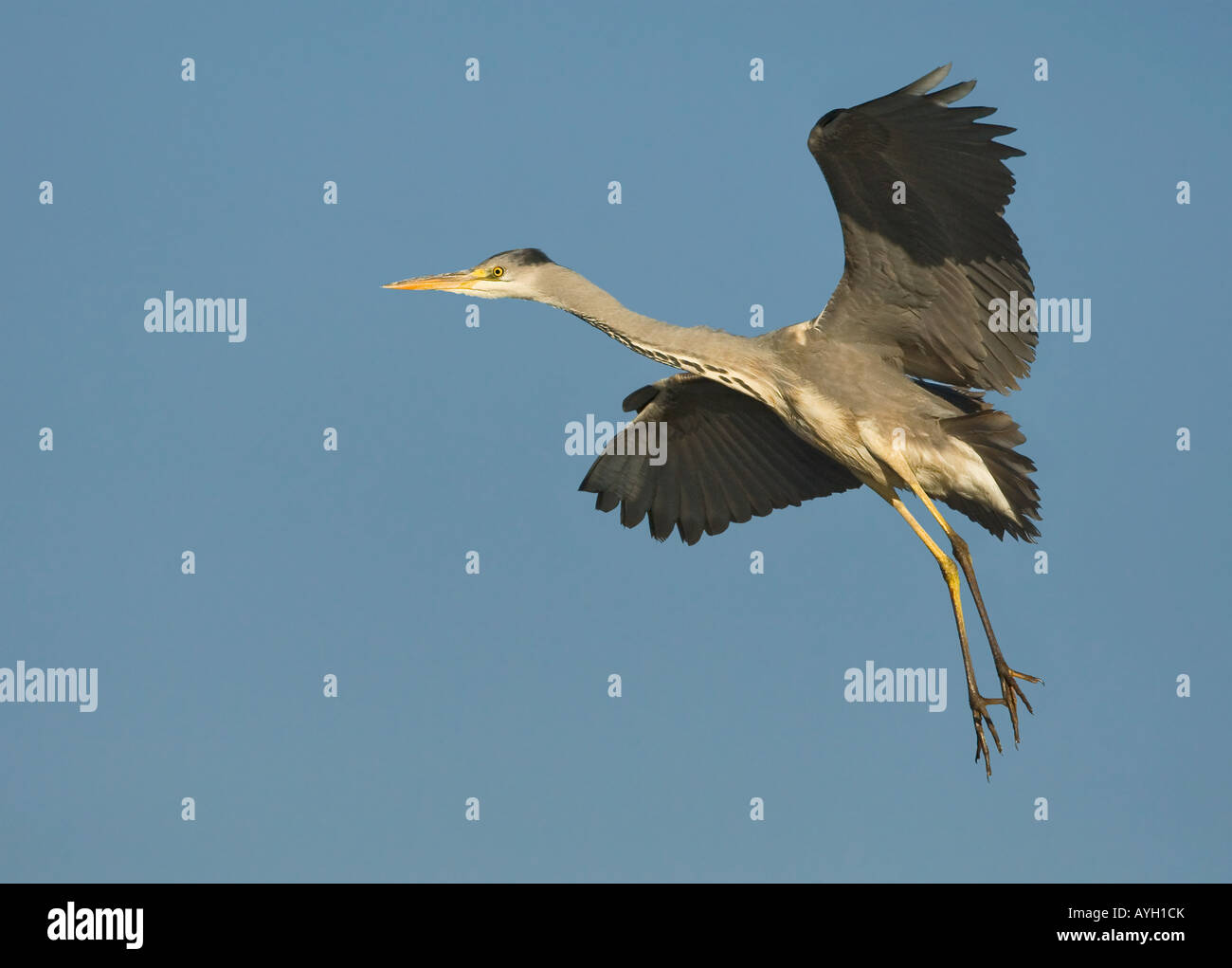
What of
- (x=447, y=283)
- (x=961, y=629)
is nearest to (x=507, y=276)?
(x=447, y=283)

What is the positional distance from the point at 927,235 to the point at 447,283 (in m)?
3.89

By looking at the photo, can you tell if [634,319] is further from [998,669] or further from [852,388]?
[998,669]

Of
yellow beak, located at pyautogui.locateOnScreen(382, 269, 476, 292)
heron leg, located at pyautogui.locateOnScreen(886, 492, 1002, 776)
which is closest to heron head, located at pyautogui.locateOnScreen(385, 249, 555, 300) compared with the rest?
yellow beak, located at pyautogui.locateOnScreen(382, 269, 476, 292)

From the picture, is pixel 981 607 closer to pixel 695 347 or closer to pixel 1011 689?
pixel 1011 689

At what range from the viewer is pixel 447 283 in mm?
13250

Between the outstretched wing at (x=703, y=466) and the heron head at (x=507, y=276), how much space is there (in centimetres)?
173

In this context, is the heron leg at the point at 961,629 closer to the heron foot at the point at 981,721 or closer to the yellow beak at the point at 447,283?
the heron foot at the point at 981,721

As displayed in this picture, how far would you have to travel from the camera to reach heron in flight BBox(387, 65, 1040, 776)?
11.3 meters

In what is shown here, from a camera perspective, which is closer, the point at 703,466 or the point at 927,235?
the point at 927,235

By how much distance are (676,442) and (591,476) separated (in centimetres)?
87

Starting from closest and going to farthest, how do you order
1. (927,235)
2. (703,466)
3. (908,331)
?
(927,235)
(908,331)
(703,466)

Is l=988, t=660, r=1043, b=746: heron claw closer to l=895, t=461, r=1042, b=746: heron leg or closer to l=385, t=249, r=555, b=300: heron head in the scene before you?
l=895, t=461, r=1042, b=746: heron leg

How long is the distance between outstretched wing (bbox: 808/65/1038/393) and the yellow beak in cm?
287

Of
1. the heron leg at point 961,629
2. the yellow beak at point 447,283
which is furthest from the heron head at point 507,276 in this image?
the heron leg at point 961,629
